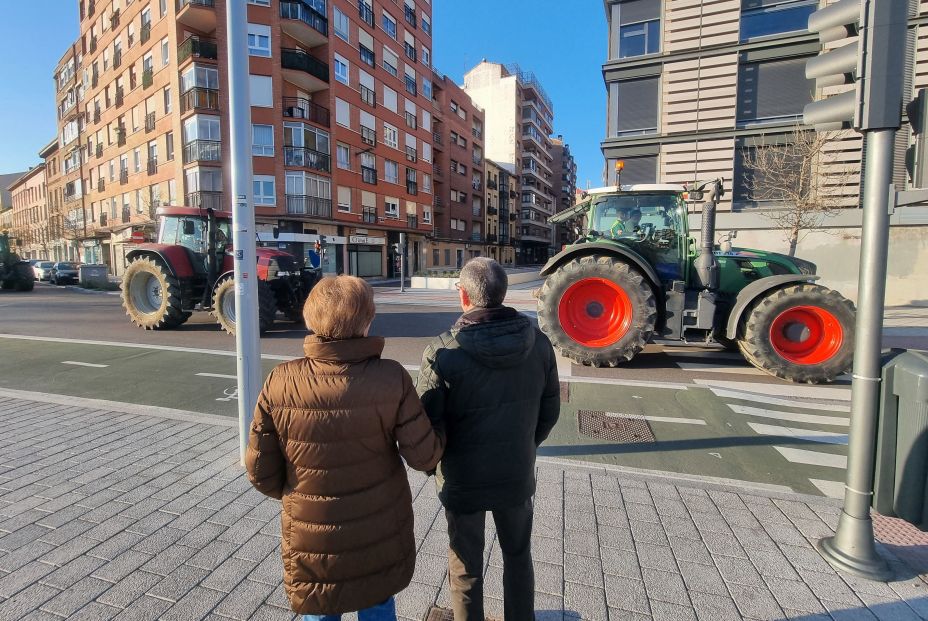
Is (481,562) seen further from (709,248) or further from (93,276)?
(93,276)

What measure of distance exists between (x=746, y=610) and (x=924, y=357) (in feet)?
4.77

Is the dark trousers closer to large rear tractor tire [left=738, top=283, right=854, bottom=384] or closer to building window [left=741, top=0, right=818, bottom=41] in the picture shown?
large rear tractor tire [left=738, top=283, right=854, bottom=384]

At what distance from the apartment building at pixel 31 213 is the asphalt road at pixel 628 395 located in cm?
5643

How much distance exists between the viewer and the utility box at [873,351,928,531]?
2.01m

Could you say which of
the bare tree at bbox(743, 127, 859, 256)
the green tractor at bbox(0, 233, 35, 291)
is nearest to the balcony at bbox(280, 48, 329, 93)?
the green tractor at bbox(0, 233, 35, 291)

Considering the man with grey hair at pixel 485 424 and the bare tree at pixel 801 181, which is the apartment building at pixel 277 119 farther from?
the man with grey hair at pixel 485 424

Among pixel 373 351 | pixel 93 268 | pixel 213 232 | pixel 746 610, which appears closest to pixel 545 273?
pixel 746 610

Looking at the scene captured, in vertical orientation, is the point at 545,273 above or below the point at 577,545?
above

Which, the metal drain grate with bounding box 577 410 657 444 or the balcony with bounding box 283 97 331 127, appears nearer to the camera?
the metal drain grate with bounding box 577 410 657 444

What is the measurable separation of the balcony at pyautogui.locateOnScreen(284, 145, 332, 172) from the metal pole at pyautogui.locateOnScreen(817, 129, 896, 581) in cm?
2758

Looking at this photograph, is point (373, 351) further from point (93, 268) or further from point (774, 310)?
point (93, 268)

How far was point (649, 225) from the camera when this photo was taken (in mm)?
6812

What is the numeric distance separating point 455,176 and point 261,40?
24.4 meters

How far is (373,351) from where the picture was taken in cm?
149
